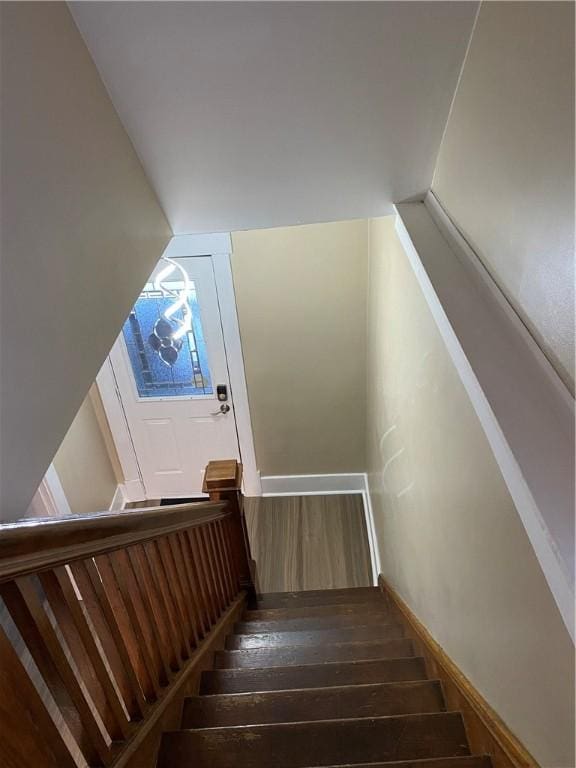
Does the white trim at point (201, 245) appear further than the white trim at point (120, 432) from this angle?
No

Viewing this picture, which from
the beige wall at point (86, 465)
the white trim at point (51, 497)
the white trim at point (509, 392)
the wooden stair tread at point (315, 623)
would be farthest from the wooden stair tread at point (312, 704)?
the beige wall at point (86, 465)

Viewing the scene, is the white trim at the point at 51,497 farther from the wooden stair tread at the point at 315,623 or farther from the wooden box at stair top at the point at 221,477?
the wooden stair tread at the point at 315,623

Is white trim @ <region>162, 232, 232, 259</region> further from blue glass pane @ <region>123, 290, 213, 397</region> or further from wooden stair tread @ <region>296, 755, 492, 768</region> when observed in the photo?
wooden stair tread @ <region>296, 755, 492, 768</region>

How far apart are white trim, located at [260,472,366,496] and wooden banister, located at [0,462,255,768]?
1.98 m

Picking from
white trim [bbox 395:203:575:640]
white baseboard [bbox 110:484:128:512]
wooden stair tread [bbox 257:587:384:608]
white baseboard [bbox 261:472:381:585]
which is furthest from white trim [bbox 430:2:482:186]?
white baseboard [bbox 110:484:128:512]

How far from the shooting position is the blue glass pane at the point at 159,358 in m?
3.44

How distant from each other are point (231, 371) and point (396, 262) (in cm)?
174

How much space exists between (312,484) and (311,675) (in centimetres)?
232

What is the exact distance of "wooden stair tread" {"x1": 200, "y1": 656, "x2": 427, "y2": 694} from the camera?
189 centimetres

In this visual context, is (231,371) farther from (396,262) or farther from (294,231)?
(396,262)

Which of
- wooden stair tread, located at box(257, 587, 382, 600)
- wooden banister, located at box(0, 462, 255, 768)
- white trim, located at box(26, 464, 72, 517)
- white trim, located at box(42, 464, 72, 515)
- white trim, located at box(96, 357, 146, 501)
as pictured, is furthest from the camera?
white trim, located at box(96, 357, 146, 501)

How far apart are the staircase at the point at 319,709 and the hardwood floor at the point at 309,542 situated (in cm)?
112

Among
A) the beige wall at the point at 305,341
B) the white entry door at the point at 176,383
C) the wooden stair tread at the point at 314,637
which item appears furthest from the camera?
the white entry door at the point at 176,383

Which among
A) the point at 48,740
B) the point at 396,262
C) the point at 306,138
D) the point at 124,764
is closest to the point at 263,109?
the point at 306,138
